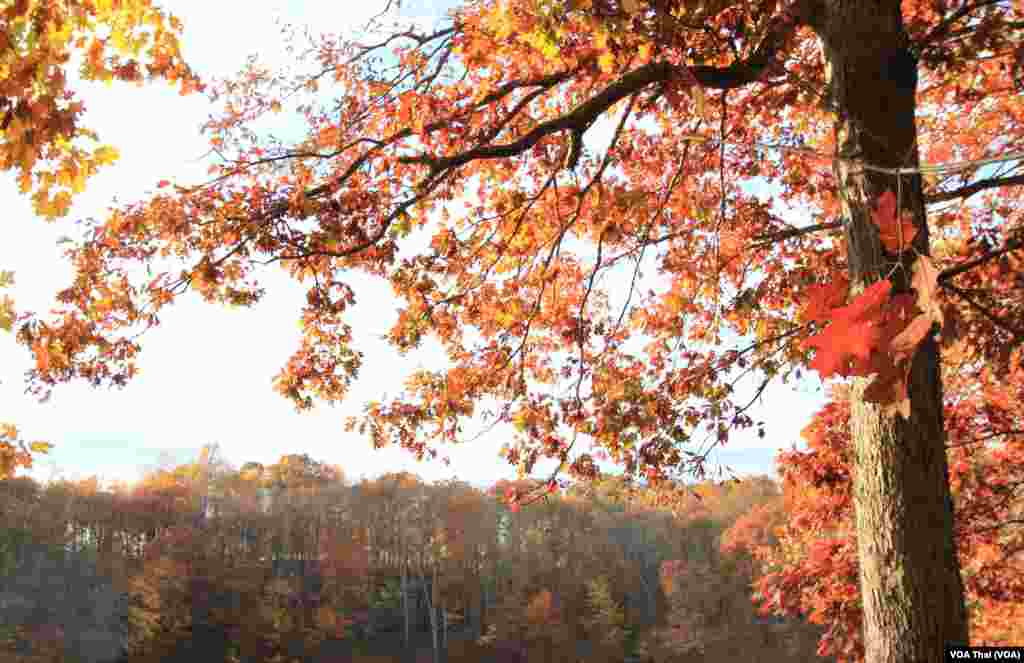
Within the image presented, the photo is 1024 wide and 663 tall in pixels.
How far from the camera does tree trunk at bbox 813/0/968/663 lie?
337cm

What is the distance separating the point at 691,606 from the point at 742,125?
5121 cm

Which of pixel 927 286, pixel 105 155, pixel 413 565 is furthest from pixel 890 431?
pixel 413 565

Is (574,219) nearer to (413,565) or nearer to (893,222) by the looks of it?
(893,222)

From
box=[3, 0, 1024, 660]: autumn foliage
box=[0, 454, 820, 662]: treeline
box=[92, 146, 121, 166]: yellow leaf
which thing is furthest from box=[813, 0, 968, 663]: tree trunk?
box=[0, 454, 820, 662]: treeline

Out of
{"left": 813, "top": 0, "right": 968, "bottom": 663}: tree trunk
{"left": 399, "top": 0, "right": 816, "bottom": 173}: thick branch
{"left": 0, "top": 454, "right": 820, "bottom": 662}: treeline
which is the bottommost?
{"left": 0, "top": 454, "right": 820, "bottom": 662}: treeline

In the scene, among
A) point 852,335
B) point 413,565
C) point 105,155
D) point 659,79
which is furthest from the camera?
point 413,565

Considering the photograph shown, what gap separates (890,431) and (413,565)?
52216 millimetres

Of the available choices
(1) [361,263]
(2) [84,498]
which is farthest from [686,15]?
(2) [84,498]

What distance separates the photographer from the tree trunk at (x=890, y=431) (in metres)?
3.37

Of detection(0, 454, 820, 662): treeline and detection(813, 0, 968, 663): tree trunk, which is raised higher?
detection(813, 0, 968, 663): tree trunk

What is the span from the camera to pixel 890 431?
3.54 m

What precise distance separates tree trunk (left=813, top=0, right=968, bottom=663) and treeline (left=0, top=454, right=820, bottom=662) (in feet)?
127

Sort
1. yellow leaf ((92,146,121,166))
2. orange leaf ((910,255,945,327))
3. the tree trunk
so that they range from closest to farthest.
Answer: orange leaf ((910,255,945,327))
yellow leaf ((92,146,121,166))
the tree trunk

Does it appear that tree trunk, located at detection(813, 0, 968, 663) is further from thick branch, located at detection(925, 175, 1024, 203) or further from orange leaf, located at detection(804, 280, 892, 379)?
orange leaf, located at detection(804, 280, 892, 379)
